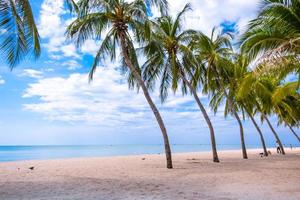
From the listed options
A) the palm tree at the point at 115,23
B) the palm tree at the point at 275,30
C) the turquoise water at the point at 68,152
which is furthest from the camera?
the turquoise water at the point at 68,152

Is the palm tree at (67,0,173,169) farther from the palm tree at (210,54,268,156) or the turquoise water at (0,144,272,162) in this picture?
the turquoise water at (0,144,272,162)

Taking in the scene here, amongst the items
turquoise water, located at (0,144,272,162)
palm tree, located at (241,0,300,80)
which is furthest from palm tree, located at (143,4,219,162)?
turquoise water, located at (0,144,272,162)

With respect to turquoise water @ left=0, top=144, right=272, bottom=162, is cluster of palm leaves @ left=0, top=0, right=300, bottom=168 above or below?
above

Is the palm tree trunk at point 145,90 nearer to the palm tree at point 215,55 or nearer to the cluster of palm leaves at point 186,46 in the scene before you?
the cluster of palm leaves at point 186,46

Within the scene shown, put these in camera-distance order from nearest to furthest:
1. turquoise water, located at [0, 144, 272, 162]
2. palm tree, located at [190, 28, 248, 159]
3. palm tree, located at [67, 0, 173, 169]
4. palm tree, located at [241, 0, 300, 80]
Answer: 1. palm tree, located at [241, 0, 300, 80]
2. palm tree, located at [67, 0, 173, 169]
3. palm tree, located at [190, 28, 248, 159]
4. turquoise water, located at [0, 144, 272, 162]

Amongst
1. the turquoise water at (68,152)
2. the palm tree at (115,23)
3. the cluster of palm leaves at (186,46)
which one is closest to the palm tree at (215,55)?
the cluster of palm leaves at (186,46)

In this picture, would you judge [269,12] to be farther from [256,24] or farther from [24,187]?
[24,187]

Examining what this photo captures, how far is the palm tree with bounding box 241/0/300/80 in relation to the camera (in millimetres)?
9492

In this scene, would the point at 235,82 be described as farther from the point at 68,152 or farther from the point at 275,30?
the point at 68,152

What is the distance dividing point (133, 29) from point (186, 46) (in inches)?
129

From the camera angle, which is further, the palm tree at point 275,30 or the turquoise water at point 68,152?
the turquoise water at point 68,152

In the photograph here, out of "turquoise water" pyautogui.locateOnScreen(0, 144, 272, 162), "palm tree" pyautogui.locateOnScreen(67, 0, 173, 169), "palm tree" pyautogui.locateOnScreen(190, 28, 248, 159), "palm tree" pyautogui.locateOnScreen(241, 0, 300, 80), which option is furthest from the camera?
"turquoise water" pyautogui.locateOnScreen(0, 144, 272, 162)

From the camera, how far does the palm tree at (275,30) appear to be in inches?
374

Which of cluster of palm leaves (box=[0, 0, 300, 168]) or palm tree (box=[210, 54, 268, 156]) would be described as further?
palm tree (box=[210, 54, 268, 156])
